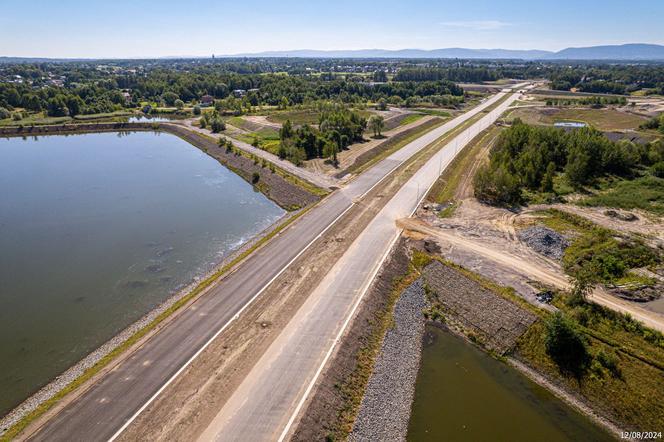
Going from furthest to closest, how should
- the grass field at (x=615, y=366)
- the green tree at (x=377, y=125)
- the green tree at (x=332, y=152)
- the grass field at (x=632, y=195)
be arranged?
the green tree at (x=377, y=125) < the green tree at (x=332, y=152) < the grass field at (x=632, y=195) < the grass field at (x=615, y=366)

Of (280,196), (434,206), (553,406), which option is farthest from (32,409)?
(434,206)

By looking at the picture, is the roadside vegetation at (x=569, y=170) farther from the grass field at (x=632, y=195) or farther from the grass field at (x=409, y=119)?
the grass field at (x=409, y=119)

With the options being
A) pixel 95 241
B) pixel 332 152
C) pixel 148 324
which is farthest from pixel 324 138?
pixel 148 324

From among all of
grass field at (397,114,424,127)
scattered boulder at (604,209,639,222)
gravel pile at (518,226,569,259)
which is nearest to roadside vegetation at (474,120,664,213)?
scattered boulder at (604,209,639,222)

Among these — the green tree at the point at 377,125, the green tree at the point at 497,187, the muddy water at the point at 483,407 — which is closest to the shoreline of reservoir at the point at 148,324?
the muddy water at the point at 483,407

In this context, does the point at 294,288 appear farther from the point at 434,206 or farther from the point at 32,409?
the point at 434,206

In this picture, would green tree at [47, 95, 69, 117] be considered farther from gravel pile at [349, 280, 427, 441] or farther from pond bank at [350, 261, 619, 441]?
gravel pile at [349, 280, 427, 441]

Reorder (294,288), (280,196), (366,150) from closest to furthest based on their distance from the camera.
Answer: (294,288)
(280,196)
(366,150)
